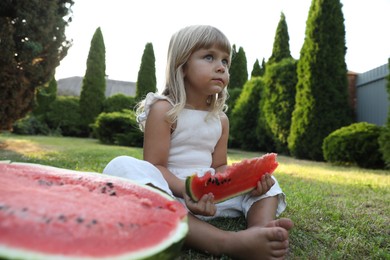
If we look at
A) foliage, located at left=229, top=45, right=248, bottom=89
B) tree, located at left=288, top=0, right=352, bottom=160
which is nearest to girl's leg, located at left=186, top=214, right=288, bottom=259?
tree, located at left=288, top=0, right=352, bottom=160

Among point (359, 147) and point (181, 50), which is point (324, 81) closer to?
point (359, 147)

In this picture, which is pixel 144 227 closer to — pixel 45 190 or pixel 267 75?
pixel 45 190

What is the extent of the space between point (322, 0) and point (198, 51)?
9.19m

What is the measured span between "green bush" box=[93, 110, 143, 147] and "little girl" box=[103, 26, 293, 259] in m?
10.5

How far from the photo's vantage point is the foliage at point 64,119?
727 inches

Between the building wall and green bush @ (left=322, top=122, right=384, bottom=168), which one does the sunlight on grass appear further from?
the building wall

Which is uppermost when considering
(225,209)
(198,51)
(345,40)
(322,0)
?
(322,0)

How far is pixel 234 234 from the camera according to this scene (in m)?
1.66

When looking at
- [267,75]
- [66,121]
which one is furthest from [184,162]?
[66,121]

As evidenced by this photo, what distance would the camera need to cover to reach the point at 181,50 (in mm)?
2381

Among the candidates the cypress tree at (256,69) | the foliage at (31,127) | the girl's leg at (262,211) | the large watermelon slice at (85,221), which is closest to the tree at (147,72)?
the foliage at (31,127)

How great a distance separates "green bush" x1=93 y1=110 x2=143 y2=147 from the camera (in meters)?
13.1

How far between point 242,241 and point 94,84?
19071 millimetres

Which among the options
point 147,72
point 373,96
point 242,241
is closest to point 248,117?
point 373,96
